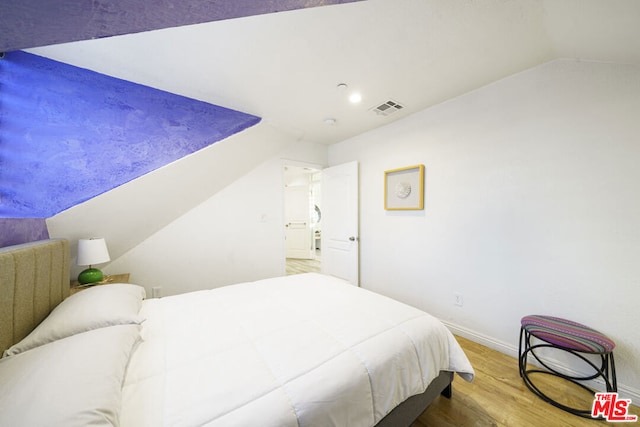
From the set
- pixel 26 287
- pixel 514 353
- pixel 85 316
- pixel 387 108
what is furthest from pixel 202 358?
pixel 387 108

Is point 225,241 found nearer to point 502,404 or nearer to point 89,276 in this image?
point 89,276

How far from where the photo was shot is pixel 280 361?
972 mm

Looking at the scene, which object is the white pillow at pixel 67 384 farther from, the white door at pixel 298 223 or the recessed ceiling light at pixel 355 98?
the white door at pixel 298 223

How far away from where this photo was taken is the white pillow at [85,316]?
94 cm

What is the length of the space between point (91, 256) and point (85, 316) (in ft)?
3.30

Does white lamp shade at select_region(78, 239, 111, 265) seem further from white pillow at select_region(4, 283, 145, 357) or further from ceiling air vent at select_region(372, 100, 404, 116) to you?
ceiling air vent at select_region(372, 100, 404, 116)

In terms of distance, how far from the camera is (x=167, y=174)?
2.11 meters

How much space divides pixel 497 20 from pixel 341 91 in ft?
3.85

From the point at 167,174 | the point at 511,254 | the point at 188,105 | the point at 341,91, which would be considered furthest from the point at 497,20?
the point at 167,174

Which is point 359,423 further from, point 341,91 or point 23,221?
point 341,91

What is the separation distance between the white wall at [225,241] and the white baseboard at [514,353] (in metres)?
2.35

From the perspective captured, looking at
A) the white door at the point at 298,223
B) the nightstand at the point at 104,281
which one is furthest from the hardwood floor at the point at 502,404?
the white door at the point at 298,223

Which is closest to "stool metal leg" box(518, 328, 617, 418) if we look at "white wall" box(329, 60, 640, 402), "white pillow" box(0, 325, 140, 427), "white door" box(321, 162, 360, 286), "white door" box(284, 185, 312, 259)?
"white wall" box(329, 60, 640, 402)

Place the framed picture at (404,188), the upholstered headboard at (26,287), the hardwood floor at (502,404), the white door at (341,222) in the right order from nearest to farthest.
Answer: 1. the upholstered headboard at (26,287)
2. the hardwood floor at (502,404)
3. the framed picture at (404,188)
4. the white door at (341,222)
